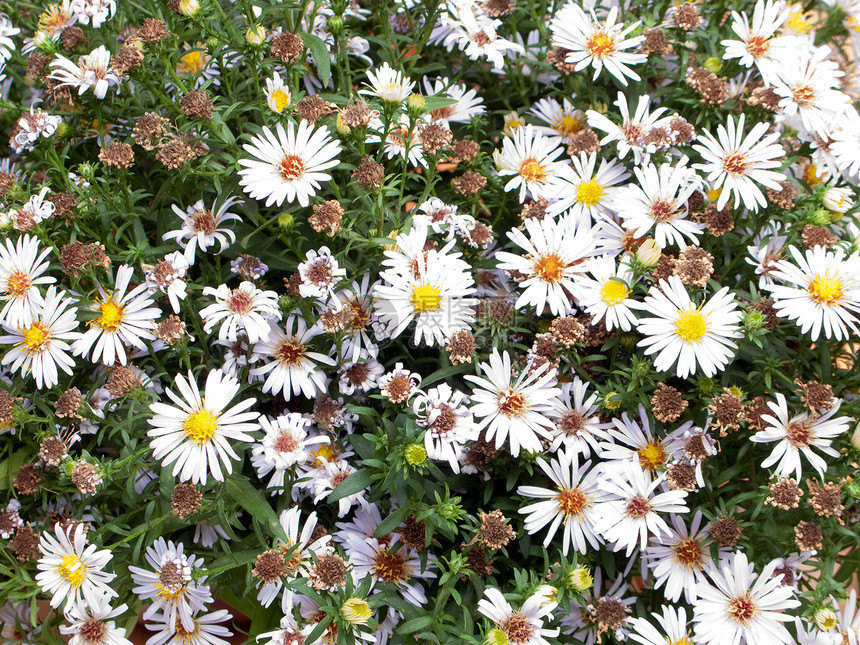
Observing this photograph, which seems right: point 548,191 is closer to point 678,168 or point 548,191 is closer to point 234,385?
point 678,168

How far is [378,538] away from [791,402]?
34.9 inches

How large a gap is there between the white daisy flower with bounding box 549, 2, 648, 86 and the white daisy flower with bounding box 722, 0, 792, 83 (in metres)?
0.22

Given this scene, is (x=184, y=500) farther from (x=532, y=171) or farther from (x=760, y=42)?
(x=760, y=42)

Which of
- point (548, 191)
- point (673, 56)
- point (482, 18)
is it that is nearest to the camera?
point (548, 191)

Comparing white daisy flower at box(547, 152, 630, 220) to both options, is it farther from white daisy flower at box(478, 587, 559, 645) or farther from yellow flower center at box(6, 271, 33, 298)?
yellow flower center at box(6, 271, 33, 298)

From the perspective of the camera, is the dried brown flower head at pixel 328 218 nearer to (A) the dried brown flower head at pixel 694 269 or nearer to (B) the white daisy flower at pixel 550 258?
(B) the white daisy flower at pixel 550 258

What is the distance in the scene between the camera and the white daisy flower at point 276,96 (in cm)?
145

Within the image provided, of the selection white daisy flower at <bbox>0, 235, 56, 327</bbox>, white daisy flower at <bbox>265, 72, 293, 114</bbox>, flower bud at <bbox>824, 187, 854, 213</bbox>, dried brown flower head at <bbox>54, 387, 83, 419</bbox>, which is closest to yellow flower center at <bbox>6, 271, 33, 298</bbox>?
white daisy flower at <bbox>0, 235, 56, 327</bbox>

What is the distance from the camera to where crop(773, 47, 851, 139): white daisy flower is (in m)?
1.63

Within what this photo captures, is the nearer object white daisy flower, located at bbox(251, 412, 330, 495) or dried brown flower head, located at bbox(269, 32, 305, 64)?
white daisy flower, located at bbox(251, 412, 330, 495)

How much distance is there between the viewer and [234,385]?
1.34 m

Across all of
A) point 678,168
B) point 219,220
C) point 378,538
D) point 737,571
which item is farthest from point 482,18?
point 737,571

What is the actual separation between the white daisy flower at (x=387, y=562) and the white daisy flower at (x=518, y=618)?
0.19m

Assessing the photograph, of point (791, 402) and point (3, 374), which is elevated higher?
point (791, 402)
